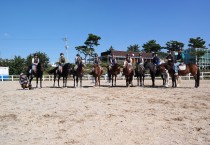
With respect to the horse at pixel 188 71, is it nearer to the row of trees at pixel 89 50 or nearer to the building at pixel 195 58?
the row of trees at pixel 89 50

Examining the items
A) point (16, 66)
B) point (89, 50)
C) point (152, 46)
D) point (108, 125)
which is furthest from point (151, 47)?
point (108, 125)

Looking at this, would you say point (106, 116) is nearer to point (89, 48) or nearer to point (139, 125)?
point (139, 125)

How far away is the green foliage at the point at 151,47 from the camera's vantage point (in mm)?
103125

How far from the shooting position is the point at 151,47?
10406cm

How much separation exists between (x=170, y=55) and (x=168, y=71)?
129 cm

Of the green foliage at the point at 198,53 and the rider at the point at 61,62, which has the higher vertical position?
the green foliage at the point at 198,53

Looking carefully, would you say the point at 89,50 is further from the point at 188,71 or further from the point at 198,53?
the point at 188,71

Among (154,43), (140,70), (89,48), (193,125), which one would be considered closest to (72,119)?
(193,125)

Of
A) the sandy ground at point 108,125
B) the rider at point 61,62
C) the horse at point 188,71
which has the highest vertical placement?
the rider at point 61,62

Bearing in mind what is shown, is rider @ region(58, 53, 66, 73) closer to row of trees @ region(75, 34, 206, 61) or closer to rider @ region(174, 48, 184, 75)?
rider @ region(174, 48, 184, 75)

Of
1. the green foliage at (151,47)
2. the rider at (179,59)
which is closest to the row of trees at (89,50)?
the green foliage at (151,47)

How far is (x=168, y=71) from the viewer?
1888 cm

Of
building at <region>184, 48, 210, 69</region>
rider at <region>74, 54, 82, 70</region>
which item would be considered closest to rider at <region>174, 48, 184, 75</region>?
rider at <region>74, 54, 82, 70</region>

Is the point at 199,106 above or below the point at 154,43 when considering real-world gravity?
below
